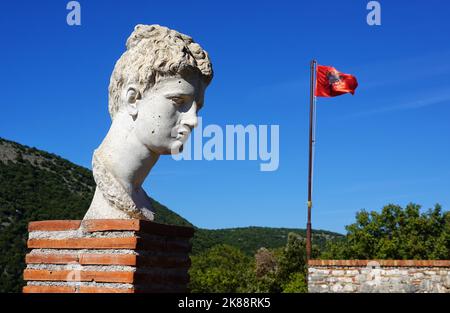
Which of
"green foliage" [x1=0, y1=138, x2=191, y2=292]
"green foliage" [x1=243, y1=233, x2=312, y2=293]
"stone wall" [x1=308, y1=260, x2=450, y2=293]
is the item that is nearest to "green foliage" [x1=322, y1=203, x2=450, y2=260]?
"green foliage" [x1=243, y1=233, x2=312, y2=293]

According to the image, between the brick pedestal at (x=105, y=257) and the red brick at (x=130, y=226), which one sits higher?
the red brick at (x=130, y=226)

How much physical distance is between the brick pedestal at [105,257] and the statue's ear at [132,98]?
104 cm

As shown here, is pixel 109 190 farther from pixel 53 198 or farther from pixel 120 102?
pixel 53 198

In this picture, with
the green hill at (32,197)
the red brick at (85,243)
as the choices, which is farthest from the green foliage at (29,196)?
the red brick at (85,243)

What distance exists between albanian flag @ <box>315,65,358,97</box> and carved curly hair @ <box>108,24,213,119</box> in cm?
1799

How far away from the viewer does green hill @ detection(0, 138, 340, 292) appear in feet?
98.5

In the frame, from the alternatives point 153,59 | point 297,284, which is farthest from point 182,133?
point 297,284

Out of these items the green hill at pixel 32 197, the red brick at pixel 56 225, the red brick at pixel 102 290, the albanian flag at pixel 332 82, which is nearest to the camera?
the red brick at pixel 102 290

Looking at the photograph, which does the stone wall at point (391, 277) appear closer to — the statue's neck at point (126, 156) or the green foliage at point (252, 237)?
the statue's neck at point (126, 156)

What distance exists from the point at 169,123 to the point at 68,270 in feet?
5.19

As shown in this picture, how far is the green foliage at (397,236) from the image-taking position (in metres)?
31.7

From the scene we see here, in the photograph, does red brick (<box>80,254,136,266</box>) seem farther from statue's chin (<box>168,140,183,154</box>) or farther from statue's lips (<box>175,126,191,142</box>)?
statue's lips (<box>175,126,191,142</box>)

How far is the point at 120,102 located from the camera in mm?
5938
